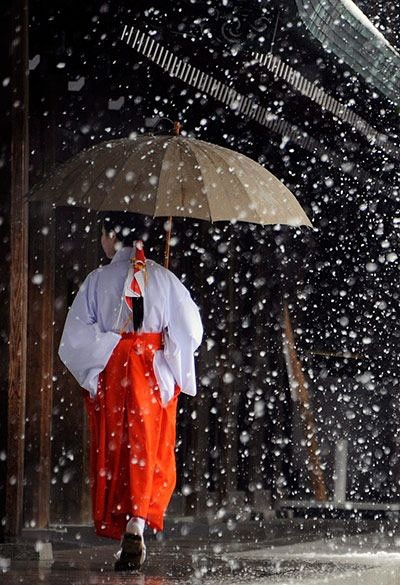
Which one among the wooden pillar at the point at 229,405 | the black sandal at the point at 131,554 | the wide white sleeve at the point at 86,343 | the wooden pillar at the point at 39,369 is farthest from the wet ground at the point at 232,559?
the wide white sleeve at the point at 86,343

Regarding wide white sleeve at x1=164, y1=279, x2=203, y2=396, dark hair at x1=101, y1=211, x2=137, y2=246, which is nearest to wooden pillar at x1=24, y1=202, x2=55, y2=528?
dark hair at x1=101, y1=211, x2=137, y2=246

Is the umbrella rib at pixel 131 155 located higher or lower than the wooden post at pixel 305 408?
higher

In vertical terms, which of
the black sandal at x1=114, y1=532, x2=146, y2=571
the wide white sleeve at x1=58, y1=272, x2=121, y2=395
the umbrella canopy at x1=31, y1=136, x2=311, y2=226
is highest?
the umbrella canopy at x1=31, y1=136, x2=311, y2=226

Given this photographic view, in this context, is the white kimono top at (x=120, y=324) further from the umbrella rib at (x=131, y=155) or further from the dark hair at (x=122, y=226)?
the umbrella rib at (x=131, y=155)

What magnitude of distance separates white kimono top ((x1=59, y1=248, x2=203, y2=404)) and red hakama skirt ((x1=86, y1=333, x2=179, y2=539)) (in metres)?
0.07

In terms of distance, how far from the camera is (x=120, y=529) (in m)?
7.26

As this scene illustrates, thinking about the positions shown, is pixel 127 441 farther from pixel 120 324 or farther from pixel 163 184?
pixel 163 184

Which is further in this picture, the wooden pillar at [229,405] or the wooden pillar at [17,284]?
the wooden pillar at [229,405]

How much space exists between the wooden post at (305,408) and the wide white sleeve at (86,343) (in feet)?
17.1

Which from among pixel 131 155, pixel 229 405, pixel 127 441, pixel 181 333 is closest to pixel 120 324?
pixel 181 333

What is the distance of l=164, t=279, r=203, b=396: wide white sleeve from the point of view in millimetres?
7434

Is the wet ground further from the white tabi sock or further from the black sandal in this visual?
the white tabi sock

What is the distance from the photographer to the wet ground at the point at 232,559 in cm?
648

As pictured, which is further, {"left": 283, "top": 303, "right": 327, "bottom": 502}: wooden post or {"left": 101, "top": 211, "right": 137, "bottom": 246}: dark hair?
{"left": 283, "top": 303, "right": 327, "bottom": 502}: wooden post
